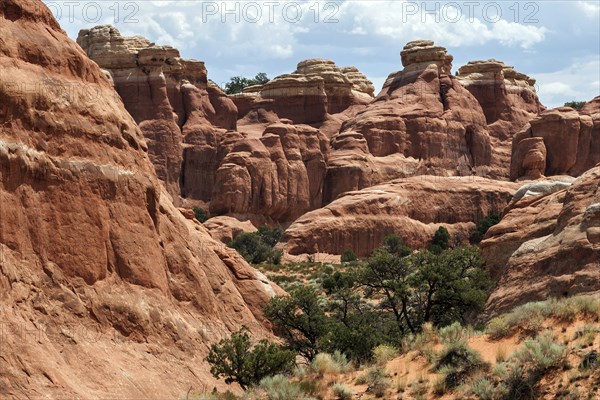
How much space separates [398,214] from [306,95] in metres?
32.2

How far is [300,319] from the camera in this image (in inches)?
1494

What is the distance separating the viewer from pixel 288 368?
1251 inches

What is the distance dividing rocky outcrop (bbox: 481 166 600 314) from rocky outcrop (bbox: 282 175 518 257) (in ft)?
149

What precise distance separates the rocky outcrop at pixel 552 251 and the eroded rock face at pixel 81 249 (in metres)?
8.42

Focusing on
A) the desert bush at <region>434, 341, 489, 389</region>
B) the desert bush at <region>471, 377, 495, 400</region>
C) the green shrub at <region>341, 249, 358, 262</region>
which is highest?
the desert bush at <region>434, 341, 489, 389</region>

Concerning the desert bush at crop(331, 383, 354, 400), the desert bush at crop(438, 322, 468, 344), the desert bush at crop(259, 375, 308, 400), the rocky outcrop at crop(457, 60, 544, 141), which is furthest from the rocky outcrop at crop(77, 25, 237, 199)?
the desert bush at crop(331, 383, 354, 400)

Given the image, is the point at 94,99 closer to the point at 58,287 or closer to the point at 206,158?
the point at 58,287

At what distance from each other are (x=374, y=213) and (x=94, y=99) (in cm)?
5124

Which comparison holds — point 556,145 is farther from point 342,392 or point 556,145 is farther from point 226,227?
point 342,392

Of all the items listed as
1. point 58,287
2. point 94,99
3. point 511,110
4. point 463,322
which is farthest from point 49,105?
point 511,110

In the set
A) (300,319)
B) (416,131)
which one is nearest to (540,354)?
(300,319)

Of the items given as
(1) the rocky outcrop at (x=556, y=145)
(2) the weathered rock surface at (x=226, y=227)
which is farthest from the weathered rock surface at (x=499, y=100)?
(2) the weathered rock surface at (x=226, y=227)

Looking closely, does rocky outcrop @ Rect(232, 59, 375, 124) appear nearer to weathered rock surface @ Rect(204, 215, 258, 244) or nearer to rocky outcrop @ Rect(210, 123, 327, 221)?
rocky outcrop @ Rect(210, 123, 327, 221)

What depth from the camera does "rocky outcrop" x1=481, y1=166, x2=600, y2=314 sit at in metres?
29.2
